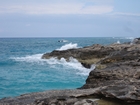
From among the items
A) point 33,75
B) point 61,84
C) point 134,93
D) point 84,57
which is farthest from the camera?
point 84,57

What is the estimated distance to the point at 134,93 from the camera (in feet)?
29.6

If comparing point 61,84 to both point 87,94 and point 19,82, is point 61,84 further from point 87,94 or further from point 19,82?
point 87,94

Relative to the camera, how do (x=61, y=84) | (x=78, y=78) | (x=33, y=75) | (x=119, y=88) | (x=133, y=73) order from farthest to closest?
(x=33, y=75)
(x=78, y=78)
(x=61, y=84)
(x=133, y=73)
(x=119, y=88)

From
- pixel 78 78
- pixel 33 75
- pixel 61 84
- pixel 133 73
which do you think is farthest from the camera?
pixel 33 75

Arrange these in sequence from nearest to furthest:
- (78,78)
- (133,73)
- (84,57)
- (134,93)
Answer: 1. (134,93)
2. (133,73)
3. (78,78)
4. (84,57)

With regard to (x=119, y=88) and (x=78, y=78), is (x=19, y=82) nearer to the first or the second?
(x=78, y=78)

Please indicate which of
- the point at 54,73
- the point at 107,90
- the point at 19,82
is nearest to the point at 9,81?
the point at 19,82

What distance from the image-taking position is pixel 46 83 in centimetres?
2531

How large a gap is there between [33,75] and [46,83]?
4.87 metres

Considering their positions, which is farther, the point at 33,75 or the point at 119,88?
the point at 33,75

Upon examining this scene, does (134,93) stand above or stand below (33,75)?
above

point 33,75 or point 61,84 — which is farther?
point 33,75

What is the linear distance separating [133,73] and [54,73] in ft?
61.6

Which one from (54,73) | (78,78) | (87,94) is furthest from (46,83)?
(87,94)
